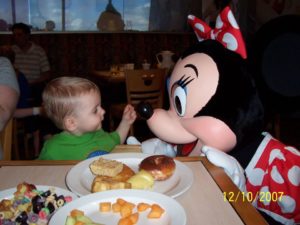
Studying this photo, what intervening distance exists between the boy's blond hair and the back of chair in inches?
78.0

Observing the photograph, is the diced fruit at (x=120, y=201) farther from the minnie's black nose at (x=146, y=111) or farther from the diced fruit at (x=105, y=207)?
the minnie's black nose at (x=146, y=111)

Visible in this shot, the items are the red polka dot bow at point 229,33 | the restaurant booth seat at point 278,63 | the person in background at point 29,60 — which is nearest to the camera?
the restaurant booth seat at point 278,63

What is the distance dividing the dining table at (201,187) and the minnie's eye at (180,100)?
0.17 meters

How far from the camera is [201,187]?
0.95 m

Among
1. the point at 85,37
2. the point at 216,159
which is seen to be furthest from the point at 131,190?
the point at 85,37

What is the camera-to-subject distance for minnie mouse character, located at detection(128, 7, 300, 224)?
1.18m

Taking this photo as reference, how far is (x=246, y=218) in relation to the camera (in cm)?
77

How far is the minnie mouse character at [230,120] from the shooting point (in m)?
1.18

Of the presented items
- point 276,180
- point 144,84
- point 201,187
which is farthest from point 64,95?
point 144,84

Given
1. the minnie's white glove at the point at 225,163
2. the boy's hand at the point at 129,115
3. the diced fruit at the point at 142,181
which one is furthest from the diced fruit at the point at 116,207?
the boy's hand at the point at 129,115

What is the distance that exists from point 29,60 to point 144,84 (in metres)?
1.66

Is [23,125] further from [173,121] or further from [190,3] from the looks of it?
[190,3]

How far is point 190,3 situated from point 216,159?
5.75 meters

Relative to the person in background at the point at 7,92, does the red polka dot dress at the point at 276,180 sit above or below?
below
